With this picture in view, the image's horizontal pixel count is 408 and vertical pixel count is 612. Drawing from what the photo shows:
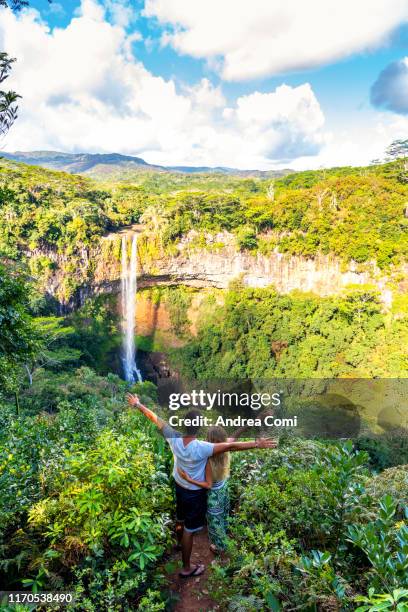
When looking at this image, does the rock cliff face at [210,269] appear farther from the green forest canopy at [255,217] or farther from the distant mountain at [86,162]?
the distant mountain at [86,162]

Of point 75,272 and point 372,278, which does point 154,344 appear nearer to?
point 75,272

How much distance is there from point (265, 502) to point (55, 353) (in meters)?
16.1

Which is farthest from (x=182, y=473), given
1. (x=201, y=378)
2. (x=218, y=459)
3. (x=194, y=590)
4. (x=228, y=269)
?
(x=228, y=269)

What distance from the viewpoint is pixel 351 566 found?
1.76 metres

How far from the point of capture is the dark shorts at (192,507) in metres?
2.15

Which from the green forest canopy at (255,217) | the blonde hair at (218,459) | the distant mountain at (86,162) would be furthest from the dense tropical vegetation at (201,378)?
the distant mountain at (86,162)

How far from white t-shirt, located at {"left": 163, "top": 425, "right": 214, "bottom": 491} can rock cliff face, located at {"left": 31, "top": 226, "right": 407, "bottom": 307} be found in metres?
19.2

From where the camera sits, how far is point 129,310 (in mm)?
22266

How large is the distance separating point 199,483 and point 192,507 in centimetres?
17

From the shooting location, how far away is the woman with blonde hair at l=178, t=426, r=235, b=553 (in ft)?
7.13

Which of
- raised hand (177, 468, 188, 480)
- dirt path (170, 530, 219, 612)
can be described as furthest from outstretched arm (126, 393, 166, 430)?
dirt path (170, 530, 219, 612)

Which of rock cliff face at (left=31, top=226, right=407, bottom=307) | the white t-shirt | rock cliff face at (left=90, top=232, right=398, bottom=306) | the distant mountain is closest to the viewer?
the white t-shirt

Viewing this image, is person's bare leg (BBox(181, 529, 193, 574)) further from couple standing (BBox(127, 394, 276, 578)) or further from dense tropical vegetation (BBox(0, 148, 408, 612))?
dense tropical vegetation (BBox(0, 148, 408, 612))

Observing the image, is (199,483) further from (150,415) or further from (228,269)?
(228,269)
